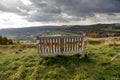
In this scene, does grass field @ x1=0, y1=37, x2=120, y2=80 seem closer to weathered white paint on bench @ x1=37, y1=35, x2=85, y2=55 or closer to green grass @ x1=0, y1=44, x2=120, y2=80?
green grass @ x1=0, y1=44, x2=120, y2=80

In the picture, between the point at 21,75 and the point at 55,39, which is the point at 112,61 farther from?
the point at 21,75

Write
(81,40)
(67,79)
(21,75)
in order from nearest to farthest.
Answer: (67,79)
(21,75)
(81,40)

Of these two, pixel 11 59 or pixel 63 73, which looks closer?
pixel 63 73

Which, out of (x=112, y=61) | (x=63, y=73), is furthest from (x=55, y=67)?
(x=112, y=61)

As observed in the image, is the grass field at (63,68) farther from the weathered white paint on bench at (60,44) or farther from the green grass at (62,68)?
the weathered white paint on bench at (60,44)

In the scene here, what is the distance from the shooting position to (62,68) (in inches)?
429

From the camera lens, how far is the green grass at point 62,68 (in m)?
10.2

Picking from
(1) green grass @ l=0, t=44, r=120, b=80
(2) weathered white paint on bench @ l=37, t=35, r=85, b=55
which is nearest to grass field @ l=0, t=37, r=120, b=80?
(1) green grass @ l=0, t=44, r=120, b=80

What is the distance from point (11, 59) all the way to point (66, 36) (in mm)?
4127

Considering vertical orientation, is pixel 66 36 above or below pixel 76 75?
above

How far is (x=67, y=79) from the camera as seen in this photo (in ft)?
32.7

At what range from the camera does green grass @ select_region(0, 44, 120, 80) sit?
403 inches

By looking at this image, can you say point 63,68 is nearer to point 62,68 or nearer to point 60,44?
point 62,68

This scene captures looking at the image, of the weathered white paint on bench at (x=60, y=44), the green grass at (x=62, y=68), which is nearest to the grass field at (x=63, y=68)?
the green grass at (x=62, y=68)
